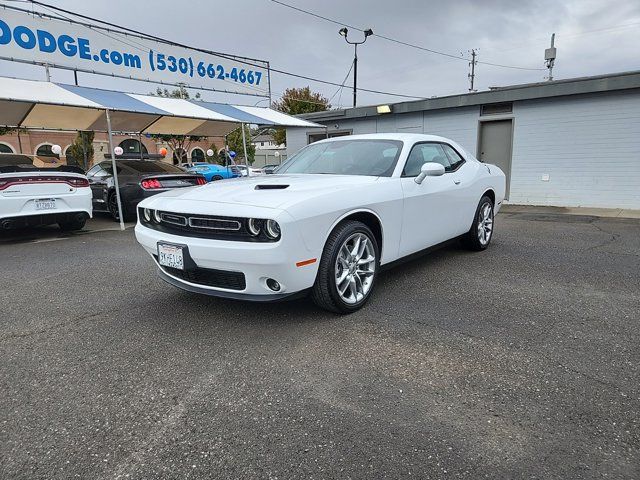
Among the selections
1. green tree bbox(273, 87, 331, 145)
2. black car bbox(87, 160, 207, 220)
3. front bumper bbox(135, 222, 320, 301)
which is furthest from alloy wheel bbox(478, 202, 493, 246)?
green tree bbox(273, 87, 331, 145)

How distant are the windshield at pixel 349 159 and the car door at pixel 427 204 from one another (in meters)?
0.20

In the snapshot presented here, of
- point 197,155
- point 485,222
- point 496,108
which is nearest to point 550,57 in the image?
point 496,108

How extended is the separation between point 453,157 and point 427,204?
1215mm

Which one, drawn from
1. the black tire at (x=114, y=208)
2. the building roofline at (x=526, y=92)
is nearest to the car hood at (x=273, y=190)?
the black tire at (x=114, y=208)

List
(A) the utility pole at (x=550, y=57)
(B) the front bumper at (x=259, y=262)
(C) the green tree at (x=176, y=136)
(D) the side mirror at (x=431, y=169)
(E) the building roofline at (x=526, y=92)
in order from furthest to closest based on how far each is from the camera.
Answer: (C) the green tree at (x=176, y=136), (A) the utility pole at (x=550, y=57), (E) the building roofline at (x=526, y=92), (D) the side mirror at (x=431, y=169), (B) the front bumper at (x=259, y=262)

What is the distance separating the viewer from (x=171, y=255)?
10.5 ft

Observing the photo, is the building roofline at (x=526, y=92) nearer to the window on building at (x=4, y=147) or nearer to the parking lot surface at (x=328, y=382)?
the parking lot surface at (x=328, y=382)

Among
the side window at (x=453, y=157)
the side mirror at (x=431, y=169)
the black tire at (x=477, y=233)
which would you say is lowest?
the black tire at (x=477, y=233)

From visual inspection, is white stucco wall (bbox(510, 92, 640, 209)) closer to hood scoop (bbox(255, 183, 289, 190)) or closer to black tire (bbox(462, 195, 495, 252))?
black tire (bbox(462, 195, 495, 252))

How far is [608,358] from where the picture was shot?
2.71m

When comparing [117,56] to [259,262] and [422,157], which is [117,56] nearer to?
[422,157]

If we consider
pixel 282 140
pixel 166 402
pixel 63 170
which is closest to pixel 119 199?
pixel 63 170

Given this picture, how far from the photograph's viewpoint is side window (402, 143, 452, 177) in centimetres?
411

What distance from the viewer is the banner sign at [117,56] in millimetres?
9438
